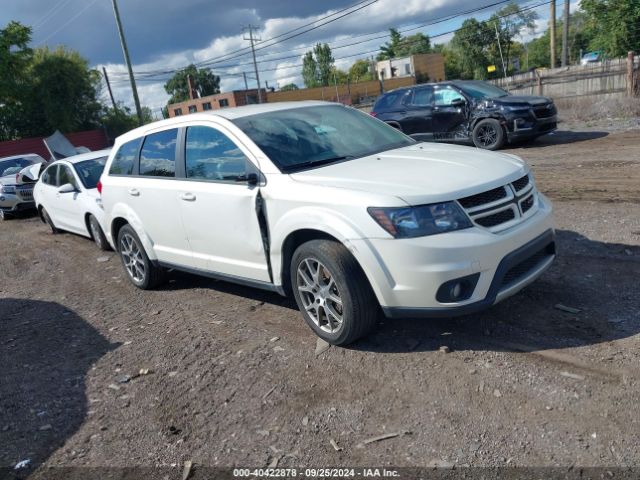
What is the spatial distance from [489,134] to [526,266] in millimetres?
9971

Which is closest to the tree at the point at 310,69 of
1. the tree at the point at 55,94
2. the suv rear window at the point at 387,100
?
the tree at the point at 55,94

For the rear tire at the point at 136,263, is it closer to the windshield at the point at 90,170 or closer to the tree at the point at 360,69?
the windshield at the point at 90,170

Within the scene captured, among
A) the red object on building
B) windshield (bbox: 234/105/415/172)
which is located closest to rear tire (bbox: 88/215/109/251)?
windshield (bbox: 234/105/415/172)

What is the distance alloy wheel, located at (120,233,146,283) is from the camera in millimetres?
6032

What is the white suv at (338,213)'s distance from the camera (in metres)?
3.52

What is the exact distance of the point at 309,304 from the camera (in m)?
4.15

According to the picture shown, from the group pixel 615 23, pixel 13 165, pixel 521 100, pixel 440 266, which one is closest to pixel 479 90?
pixel 521 100

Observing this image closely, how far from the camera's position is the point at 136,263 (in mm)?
6117

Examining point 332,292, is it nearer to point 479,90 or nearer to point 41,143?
point 479,90

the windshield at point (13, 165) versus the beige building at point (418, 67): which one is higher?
the beige building at point (418, 67)

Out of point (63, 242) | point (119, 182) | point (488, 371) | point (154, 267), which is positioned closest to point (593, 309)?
point (488, 371)

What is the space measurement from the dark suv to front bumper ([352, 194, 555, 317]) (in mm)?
9865

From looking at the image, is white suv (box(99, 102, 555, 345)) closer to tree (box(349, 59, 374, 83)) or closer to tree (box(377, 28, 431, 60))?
tree (box(377, 28, 431, 60))

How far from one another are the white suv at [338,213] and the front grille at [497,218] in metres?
0.01
